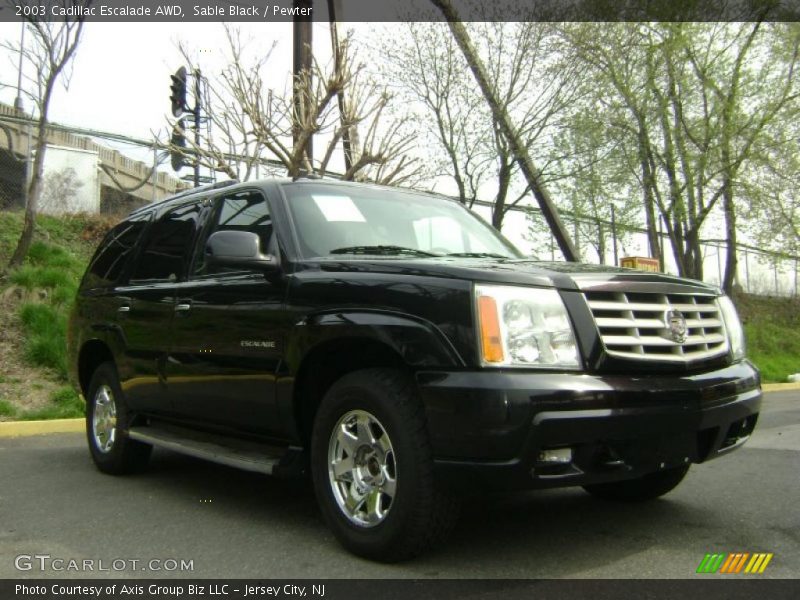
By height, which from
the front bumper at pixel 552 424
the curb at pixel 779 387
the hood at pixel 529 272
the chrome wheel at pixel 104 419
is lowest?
the curb at pixel 779 387

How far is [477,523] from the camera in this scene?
4215 mm

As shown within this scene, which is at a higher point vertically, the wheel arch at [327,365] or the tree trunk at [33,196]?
the tree trunk at [33,196]

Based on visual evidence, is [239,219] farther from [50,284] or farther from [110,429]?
[50,284]

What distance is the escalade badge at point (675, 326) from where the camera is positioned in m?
3.57

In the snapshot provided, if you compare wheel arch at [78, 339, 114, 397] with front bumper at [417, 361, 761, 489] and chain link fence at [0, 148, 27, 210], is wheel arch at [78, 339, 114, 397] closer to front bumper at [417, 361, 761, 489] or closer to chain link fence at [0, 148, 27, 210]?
front bumper at [417, 361, 761, 489]

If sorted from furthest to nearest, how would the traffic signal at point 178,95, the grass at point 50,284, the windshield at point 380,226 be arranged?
the traffic signal at point 178,95 < the grass at point 50,284 < the windshield at point 380,226

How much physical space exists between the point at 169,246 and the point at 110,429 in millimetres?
1483

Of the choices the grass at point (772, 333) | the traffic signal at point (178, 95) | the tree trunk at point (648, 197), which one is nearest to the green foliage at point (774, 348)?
the grass at point (772, 333)

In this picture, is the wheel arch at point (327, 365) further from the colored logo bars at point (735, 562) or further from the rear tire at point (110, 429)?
the rear tire at point (110, 429)

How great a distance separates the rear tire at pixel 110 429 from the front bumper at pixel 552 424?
3144 mm

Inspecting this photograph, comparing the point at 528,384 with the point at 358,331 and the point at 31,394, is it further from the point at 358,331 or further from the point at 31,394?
the point at 31,394

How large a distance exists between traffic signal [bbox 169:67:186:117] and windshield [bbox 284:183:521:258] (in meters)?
8.28

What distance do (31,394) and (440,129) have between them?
879 cm

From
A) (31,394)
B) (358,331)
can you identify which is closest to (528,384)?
(358,331)
